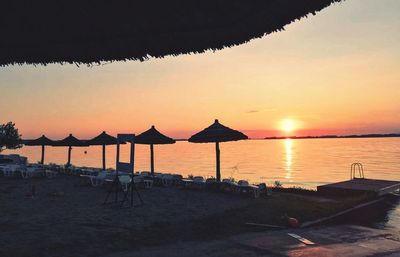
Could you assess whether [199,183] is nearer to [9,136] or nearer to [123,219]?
[123,219]

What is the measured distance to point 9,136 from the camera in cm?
4691

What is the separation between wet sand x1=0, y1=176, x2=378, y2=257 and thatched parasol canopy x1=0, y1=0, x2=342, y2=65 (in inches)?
189

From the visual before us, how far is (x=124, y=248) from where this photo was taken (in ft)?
26.1

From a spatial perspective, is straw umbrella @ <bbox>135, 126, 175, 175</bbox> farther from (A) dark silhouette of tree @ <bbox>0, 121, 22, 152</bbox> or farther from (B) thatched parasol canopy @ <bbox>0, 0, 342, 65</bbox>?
(A) dark silhouette of tree @ <bbox>0, 121, 22, 152</bbox>

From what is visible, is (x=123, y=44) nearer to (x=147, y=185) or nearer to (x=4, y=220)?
(x=4, y=220)

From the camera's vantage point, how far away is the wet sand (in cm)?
811

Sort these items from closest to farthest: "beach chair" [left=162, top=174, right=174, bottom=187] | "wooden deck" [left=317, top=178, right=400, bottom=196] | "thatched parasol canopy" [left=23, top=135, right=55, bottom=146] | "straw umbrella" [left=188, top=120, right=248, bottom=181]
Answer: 1. "straw umbrella" [left=188, top=120, right=248, bottom=181]
2. "wooden deck" [left=317, top=178, right=400, bottom=196]
3. "beach chair" [left=162, top=174, right=174, bottom=187]
4. "thatched parasol canopy" [left=23, top=135, right=55, bottom=146]

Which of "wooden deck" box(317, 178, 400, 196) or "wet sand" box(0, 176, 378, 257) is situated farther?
"wooden deck" box(317, 178, 400, 196)

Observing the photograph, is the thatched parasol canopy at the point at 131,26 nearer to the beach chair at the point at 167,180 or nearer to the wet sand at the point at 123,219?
the wet sand at the point at 123,219

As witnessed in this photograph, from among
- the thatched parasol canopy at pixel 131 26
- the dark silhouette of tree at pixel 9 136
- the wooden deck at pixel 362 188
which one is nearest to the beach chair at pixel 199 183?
the wooden deck at pixel 362 188

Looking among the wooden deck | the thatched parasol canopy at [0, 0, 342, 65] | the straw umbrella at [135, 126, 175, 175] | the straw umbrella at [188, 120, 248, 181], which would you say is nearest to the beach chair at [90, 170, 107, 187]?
the straw umbrella at [135, 126, 175, 175]

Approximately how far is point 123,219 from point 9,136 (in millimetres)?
42514

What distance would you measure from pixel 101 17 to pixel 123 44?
0.70 metres

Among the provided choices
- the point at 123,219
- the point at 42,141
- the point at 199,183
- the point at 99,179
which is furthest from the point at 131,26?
the point at 42,141
